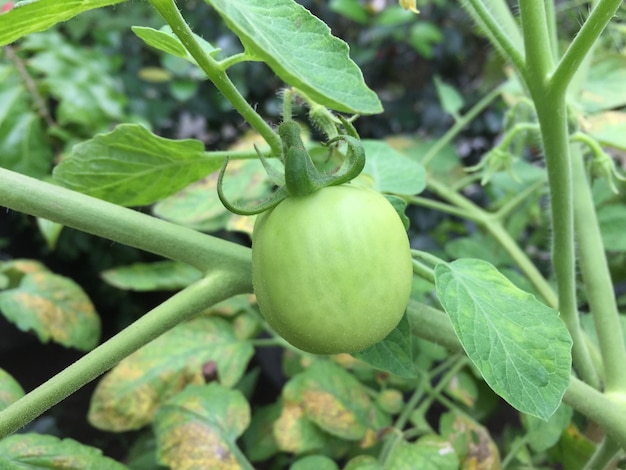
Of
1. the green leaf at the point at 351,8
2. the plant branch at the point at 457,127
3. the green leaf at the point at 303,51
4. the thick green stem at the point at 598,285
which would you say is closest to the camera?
the green leaf at the point at 303,51

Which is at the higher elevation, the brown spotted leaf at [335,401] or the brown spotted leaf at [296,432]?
the brown spotted leaf at [335,401]

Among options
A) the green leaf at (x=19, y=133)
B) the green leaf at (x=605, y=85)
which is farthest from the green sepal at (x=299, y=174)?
the green leaf at (x=19, y=133)

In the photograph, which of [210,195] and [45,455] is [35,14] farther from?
[210,195]

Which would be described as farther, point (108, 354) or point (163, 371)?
point (163, 371)

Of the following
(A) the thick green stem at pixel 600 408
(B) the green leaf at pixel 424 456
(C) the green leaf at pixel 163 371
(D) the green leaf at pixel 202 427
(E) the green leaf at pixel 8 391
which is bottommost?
(C) the green leaf at pixel 163 371

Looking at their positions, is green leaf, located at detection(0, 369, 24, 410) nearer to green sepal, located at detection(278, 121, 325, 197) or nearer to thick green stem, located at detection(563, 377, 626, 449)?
green sepal, located at detection(278, 121, 325, 197)

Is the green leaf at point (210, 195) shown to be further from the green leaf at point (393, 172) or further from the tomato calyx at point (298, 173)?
the tomato calyx at point (298, 173)

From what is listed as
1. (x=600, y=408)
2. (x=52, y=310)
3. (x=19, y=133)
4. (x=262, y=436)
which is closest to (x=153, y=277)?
(x=52, y=310)
